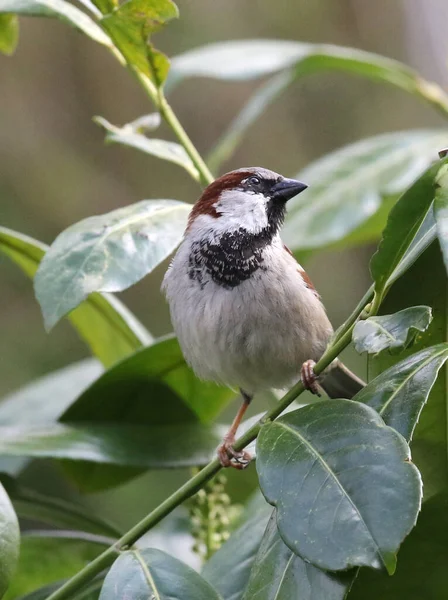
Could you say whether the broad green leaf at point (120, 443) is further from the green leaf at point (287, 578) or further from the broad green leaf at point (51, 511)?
the green leaf at point (287, 578)

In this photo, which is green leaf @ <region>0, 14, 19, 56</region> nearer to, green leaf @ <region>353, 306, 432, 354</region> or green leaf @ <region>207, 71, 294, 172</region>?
green leaf @ <region>207, 71, 294, 172</region>

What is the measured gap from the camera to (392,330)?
743 mm

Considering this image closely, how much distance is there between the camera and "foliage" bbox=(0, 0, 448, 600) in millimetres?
734

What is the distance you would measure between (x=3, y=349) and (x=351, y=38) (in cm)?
267

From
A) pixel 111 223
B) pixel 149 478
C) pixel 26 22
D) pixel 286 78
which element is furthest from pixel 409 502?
pixel 26 22

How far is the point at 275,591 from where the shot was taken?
803 mm

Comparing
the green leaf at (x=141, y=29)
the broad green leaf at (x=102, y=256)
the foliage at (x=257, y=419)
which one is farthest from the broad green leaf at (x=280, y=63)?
the broad green leaf at (x=102, y=256)

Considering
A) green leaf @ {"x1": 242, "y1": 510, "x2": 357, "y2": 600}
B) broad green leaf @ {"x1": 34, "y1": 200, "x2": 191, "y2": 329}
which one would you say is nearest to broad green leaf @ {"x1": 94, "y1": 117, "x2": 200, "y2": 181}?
broad green leaf @ {"x1": 34, "y1": 200, "x2": 191, "y2": 329}

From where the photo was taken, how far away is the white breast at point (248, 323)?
1.38 m

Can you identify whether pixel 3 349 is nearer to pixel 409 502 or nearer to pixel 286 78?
pixel 286 78

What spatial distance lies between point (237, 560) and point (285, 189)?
780mm

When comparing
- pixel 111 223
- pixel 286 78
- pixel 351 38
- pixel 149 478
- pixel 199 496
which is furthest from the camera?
pixel 351 38

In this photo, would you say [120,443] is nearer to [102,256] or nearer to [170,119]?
[102,256]

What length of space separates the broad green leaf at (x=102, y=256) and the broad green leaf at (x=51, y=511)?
0.44 meters
